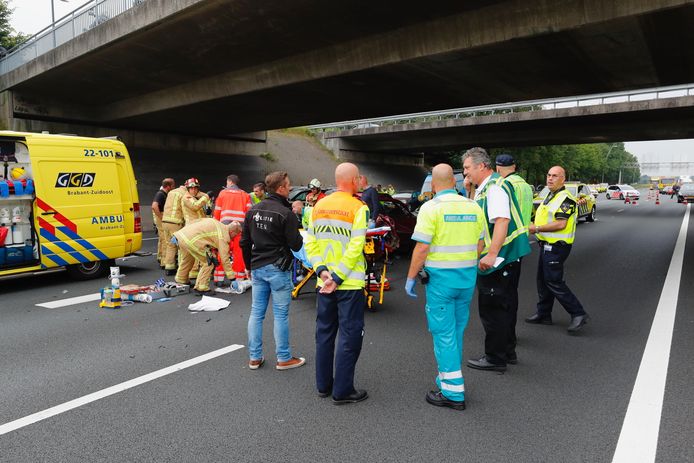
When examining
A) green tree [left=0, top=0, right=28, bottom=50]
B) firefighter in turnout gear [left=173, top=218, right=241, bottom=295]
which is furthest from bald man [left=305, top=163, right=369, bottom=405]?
green tree [left=0, top=0, right=28, bottom=50]

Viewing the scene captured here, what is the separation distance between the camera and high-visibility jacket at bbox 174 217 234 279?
7.78 m

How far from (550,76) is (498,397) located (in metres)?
13.6

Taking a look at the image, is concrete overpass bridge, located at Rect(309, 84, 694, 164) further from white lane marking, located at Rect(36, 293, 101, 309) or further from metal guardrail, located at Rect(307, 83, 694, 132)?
white lane marking, located at Rect(36, 293, 101, 309)

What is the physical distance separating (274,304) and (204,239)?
143 inches

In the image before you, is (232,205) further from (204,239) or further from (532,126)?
(532,126)

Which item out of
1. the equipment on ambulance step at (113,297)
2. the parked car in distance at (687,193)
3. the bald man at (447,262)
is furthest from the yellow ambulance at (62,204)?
the parked car in distance at (687,193)

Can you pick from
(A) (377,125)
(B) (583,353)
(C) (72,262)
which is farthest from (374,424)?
(A) (377,125)

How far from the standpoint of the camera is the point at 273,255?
14.9 feet

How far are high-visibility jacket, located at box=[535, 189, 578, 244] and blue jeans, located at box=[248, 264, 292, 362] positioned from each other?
10.7 ft

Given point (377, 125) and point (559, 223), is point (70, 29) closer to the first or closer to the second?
point (559, 223)

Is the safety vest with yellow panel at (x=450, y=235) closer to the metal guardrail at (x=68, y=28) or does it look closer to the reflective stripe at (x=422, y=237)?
the reflective stripe at (x=422, y=237)

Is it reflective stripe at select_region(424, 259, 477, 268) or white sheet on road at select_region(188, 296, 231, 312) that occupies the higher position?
reflective stripe at select_region(424, 259, 477, 268)

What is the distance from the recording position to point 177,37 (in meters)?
A: 14.3

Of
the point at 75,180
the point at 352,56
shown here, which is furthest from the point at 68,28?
the point at 75,180
